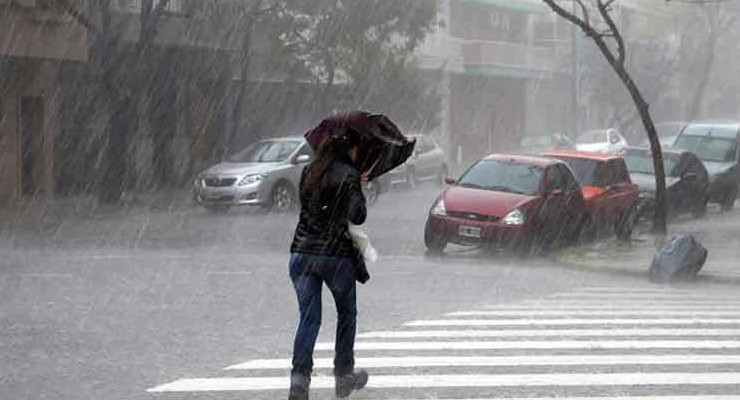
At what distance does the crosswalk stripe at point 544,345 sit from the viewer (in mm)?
10242

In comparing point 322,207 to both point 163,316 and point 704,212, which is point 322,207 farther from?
point 704,212

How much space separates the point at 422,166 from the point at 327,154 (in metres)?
30.3

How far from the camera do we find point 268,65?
3878 cm

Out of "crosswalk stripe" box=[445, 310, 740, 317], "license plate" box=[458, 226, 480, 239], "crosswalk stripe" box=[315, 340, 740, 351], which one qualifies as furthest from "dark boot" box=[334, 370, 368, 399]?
"license plate" box=[458, 226, 480, 239]

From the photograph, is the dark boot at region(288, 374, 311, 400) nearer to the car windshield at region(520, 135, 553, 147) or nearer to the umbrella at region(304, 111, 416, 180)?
the umbrella at region(304, 111, 416, 180)

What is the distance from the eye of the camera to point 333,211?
7766 millimetres

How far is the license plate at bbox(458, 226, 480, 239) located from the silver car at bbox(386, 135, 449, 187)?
1688 cm

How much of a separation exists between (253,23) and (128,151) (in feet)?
15.2

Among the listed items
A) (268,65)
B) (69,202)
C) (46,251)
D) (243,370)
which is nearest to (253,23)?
(268,65)

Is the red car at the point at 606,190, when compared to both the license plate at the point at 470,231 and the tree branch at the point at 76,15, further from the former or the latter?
the tree branch at the point at 76,15

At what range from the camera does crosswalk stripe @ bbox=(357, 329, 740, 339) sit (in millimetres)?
10938

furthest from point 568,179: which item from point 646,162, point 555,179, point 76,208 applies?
point 76,208

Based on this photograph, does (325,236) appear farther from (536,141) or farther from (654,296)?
(536,141)

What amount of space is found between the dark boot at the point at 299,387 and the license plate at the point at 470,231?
35.9ft
